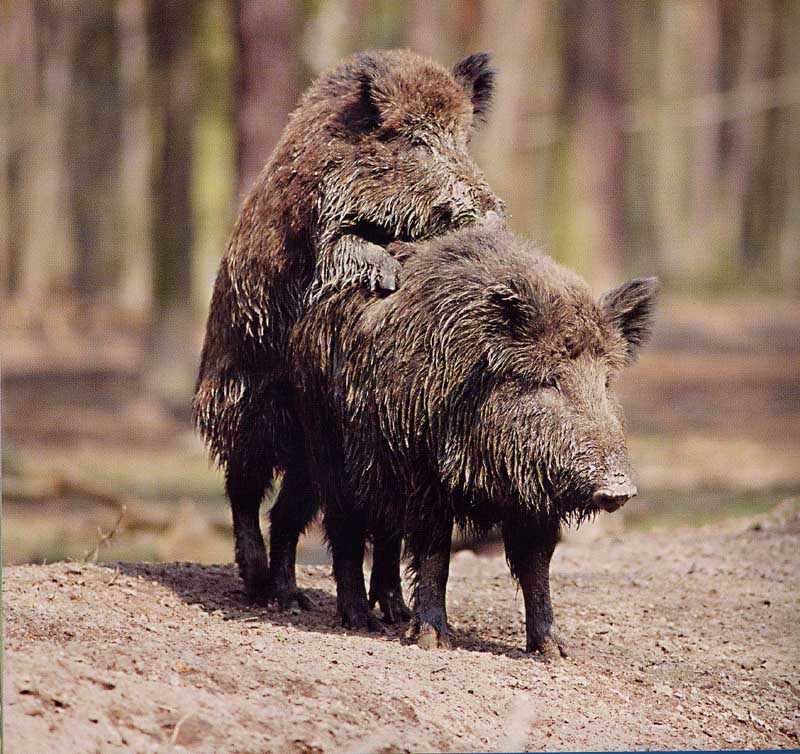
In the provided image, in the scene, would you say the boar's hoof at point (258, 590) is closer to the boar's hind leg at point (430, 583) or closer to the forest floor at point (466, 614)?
the forest floor at point (466, 614)

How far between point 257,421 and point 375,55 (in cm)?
164

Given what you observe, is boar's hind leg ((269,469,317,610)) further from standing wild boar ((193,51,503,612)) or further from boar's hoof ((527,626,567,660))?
boar's hoof ((527,626,567,660))

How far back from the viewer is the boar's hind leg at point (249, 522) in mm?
6238

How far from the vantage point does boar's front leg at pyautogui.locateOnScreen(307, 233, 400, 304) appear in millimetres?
5562

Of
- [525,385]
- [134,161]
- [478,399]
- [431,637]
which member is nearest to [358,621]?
[431,637]

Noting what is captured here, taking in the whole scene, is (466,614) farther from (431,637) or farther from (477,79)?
(477,79)

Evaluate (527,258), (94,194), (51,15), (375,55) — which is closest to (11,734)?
(527,258)

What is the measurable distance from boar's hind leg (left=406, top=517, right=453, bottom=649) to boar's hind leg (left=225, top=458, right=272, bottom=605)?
978mm

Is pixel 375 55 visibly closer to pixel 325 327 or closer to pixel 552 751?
pixel 325 327

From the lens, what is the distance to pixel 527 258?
549 centimetres

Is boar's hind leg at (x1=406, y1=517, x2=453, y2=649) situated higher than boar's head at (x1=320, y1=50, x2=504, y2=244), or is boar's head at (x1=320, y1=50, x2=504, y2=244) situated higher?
boar's head at (x1=320, y1=50, x2=504, y2=244)

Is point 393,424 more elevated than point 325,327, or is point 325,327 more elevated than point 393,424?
point 325,327

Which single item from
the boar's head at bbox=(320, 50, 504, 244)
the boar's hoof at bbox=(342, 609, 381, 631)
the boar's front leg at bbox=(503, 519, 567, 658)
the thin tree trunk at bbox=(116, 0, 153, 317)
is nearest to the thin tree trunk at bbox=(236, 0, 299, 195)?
the thin tree trunk at bbox=(116, 0, 153, 317)

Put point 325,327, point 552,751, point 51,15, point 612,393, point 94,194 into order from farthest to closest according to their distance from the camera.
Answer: point 94,194 < point 51,15 < point 325,327 < point 612,393 < point 552,751
